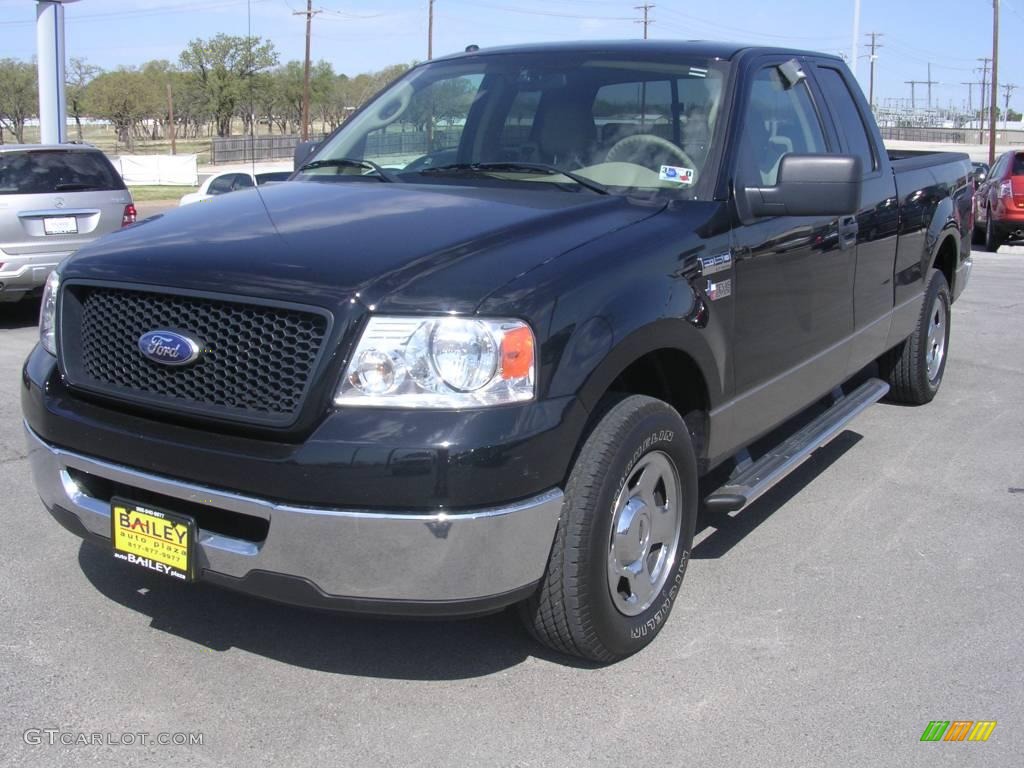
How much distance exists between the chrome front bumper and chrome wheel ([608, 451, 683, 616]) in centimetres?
39

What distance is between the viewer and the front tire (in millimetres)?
3135

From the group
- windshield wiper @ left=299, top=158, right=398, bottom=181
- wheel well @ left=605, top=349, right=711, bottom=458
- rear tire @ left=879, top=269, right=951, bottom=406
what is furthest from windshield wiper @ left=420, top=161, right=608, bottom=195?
rear tire @ left=879, top=269, right=951, bottom=406

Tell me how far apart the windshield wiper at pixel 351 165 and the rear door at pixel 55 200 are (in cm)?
574

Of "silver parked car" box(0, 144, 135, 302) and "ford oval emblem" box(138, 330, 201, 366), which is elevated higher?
"silver parked car" box(0, 144, 135, 302)

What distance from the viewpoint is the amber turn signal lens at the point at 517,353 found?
115 inches

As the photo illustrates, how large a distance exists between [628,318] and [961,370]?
18.5 ft

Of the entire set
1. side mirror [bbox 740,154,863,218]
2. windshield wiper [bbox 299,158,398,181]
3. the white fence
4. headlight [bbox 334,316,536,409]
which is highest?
the white fence

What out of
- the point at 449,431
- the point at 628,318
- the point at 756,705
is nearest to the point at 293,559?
the point at 449,431

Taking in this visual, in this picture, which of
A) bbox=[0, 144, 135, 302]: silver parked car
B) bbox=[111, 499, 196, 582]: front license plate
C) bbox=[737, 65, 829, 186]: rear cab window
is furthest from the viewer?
bbox=[0, 144, 135, 302]: silver parked car

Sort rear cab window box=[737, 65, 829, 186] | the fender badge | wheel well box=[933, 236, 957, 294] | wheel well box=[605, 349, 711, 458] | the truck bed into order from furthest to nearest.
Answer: wheel well box=[933, 236, 957, 294] < the truck bed < rear cab window box=[737, 65, 829, 186] < the fender badge < wheel well box=[605, 349, 711, 458]

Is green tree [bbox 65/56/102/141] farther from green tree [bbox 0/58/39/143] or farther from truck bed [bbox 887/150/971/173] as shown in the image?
truck bed [bbox 887/150/971/173]

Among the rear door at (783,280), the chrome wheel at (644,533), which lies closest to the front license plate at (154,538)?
the chrome wheel at (644,533)

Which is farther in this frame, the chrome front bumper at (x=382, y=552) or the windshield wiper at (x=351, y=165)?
the windshield wiper at (x=351, y=165)

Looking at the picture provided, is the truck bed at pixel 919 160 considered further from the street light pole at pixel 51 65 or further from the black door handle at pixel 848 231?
the street light pole at pixel 51 65
